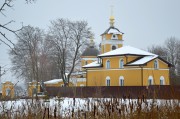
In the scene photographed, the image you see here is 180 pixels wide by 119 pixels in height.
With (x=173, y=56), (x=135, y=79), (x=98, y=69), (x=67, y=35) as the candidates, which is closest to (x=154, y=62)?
(x=135, y=79)

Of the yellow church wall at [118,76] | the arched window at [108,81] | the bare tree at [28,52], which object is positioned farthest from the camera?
the arched window at [108,81]

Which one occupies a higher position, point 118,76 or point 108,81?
point 118,76

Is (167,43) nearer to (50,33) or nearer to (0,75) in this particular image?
(50,33)

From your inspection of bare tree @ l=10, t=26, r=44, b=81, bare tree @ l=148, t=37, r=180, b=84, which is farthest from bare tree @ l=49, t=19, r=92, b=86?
bare tree @ l=148, t=37, r=180, b=84

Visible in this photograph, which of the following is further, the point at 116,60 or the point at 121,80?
the point at 116,60

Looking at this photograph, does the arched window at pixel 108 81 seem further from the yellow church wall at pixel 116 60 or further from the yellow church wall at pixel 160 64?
the yellow church wall at pixel 160 64

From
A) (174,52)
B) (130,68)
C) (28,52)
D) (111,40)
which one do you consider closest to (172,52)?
(174,52)

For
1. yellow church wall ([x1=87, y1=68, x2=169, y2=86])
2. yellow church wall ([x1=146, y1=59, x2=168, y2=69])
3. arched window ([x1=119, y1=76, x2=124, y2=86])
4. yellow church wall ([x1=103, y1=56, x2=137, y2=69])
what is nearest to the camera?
yellow church wall ([x1=87, y1=68, x2=169, y2=86])

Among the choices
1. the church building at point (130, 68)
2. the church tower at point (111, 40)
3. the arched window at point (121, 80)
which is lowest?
the arched window at point (121, 80)

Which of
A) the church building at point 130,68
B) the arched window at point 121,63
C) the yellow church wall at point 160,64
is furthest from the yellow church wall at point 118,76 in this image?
the yellow church wall at point 160,64

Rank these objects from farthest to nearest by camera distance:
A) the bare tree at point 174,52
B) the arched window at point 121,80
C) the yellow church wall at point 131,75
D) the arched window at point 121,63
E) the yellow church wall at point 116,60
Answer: the bare tree at point 174,52 < the arched window at point 121,63 < the yellow church wall at point 116,60 < the arched window at point 121,80 < the yellow church wall at point 131,75

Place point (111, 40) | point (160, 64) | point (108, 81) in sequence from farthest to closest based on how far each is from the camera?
point (111, 40), point (108, 81), point (160, 64)

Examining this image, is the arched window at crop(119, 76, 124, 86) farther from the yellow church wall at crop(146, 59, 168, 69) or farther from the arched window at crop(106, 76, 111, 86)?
the yellow church wall at crop(146, 59, 168, 69)

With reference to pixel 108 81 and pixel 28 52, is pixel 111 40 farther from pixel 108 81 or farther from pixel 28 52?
pixel 28 52
